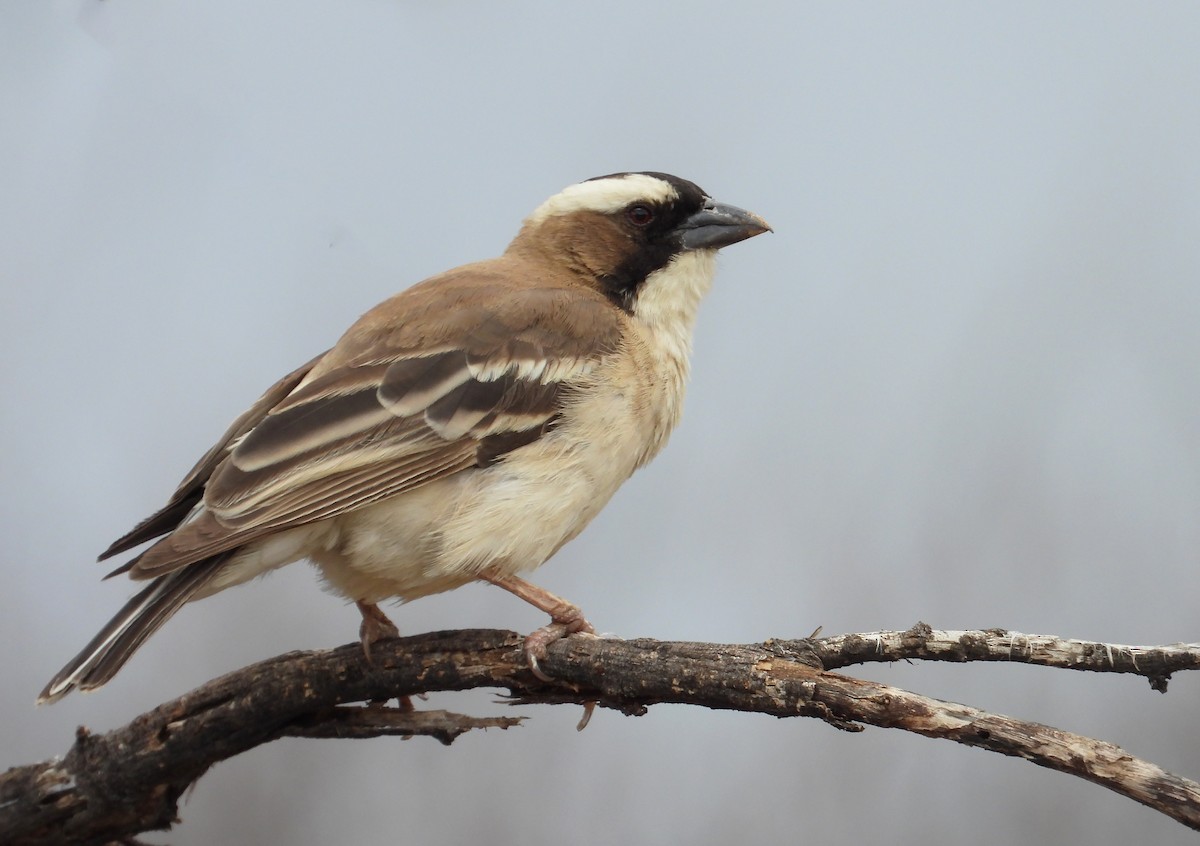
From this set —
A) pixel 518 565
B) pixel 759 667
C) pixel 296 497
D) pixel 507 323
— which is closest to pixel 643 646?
pixel 759 667

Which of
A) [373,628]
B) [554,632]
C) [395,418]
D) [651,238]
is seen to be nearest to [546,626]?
[554,632]

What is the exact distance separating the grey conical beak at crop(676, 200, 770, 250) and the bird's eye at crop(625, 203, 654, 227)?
0.13 m

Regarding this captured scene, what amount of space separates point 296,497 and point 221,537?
27cm

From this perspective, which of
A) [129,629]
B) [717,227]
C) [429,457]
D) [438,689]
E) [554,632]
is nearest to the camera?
[129,629]

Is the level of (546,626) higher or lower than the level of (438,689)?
higher

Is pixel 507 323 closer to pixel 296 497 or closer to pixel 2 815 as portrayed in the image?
pixel 296 497

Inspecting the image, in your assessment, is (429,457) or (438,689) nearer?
(438,689)

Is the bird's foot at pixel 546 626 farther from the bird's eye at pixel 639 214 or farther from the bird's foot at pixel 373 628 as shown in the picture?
the bird's eye at pixel 639 214

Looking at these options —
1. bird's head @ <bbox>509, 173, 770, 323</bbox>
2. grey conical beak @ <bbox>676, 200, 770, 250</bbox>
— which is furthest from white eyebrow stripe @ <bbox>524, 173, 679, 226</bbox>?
grey conical beak @ <bbox>676, 200, 770, 250</bbox>

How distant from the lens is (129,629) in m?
3.50

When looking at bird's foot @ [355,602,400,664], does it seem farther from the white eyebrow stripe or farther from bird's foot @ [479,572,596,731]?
the white eyebrow stripe

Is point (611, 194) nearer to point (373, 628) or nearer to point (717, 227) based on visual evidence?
point (717, 227)

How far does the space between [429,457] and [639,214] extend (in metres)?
1.56

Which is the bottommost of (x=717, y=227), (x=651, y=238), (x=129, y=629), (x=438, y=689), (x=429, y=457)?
(x=129, y=629)
